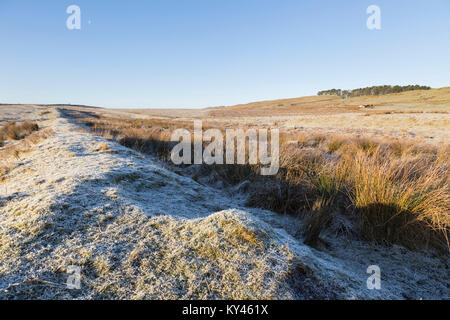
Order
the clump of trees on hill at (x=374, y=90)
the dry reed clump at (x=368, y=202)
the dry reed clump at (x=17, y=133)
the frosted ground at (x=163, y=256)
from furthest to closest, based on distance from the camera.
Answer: the clump of trees on hill at (x=374, y=90)
the dry reed clump at (x=17, y=133)
the dry reed clump at (x=368, y=202)
the frosted ground at (x=163, y=256)

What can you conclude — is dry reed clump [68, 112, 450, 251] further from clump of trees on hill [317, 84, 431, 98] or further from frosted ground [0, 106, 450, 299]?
clump of trees on hill [317, 84, 431, 98]

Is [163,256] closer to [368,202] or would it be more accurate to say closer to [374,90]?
[368,202]

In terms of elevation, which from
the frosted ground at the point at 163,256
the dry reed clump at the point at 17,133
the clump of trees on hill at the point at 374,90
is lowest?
the frosted ground at the point at 163,256

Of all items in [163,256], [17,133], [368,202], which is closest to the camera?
[163,256]

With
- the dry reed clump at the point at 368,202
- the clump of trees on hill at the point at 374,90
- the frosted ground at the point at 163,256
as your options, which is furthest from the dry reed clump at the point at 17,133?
the clump of trees on hill at the point at 374,90

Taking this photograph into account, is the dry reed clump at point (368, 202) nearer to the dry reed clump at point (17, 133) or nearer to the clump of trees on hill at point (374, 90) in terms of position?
the dry reed clump at point (17, 133)

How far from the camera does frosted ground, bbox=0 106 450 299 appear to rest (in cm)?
137

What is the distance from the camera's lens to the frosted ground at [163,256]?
1369mm

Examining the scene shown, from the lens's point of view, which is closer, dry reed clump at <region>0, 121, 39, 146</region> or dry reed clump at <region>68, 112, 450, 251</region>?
dry reed clump at <region>68, 112, 450, 251</region>

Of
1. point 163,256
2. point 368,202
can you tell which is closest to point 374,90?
point 368,202

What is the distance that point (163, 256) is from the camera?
160 cm

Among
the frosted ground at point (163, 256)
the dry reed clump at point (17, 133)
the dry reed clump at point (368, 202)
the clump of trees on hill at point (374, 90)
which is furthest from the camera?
the clump of trees on hill at point (374, 90)

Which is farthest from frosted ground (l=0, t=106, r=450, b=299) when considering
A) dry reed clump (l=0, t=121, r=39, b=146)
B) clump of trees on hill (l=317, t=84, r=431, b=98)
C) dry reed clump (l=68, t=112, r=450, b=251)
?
clump of trees on hill (l=317, t=84, r=431, b=98)
